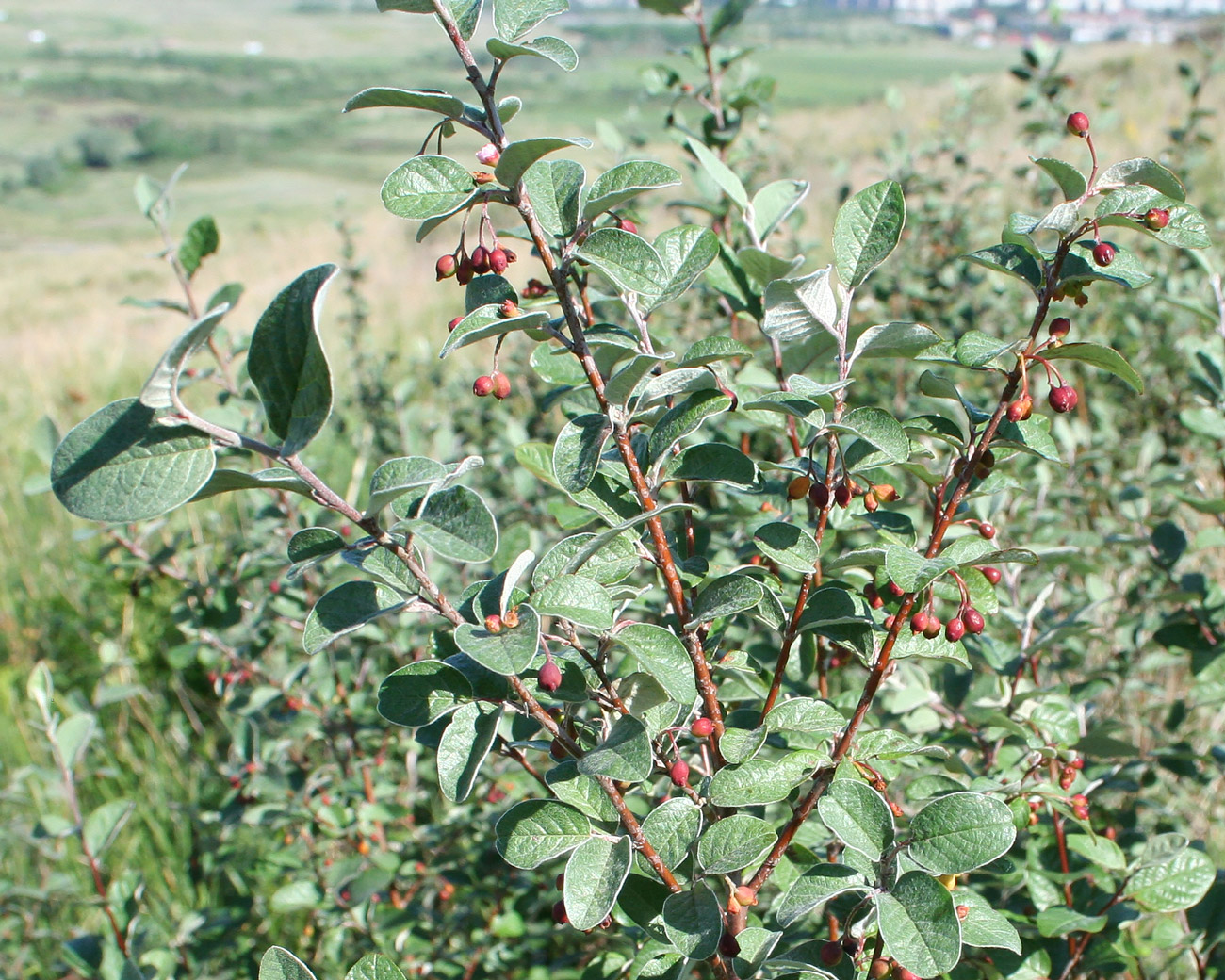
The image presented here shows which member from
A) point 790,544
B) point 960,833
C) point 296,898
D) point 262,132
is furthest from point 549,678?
point 262,132

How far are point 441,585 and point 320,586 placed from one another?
0.33m

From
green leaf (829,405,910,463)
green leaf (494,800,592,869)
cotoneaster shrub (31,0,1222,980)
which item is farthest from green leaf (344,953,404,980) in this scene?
green leaf (829,405,910,463)

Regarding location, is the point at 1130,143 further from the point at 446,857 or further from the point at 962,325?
the point at 446,857

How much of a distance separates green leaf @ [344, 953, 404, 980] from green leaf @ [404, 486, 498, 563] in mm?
390

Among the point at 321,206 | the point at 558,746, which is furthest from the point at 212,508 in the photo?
the point at 321,206

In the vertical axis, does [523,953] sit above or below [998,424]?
below

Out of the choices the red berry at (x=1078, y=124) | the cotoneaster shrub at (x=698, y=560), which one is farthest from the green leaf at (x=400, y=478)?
the red berry at (x=1078, y=124)

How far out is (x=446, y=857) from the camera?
1769 millimetres

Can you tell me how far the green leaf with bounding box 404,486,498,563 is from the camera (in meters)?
0.74

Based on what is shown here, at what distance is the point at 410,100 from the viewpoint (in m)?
0.79

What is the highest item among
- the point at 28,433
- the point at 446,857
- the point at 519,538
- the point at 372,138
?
the point at 372,138

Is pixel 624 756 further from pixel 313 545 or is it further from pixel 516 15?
pixel 516 15

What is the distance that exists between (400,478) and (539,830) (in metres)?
0.39

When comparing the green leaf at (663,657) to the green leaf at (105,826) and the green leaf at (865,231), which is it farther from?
the green leaf at (105,826)
